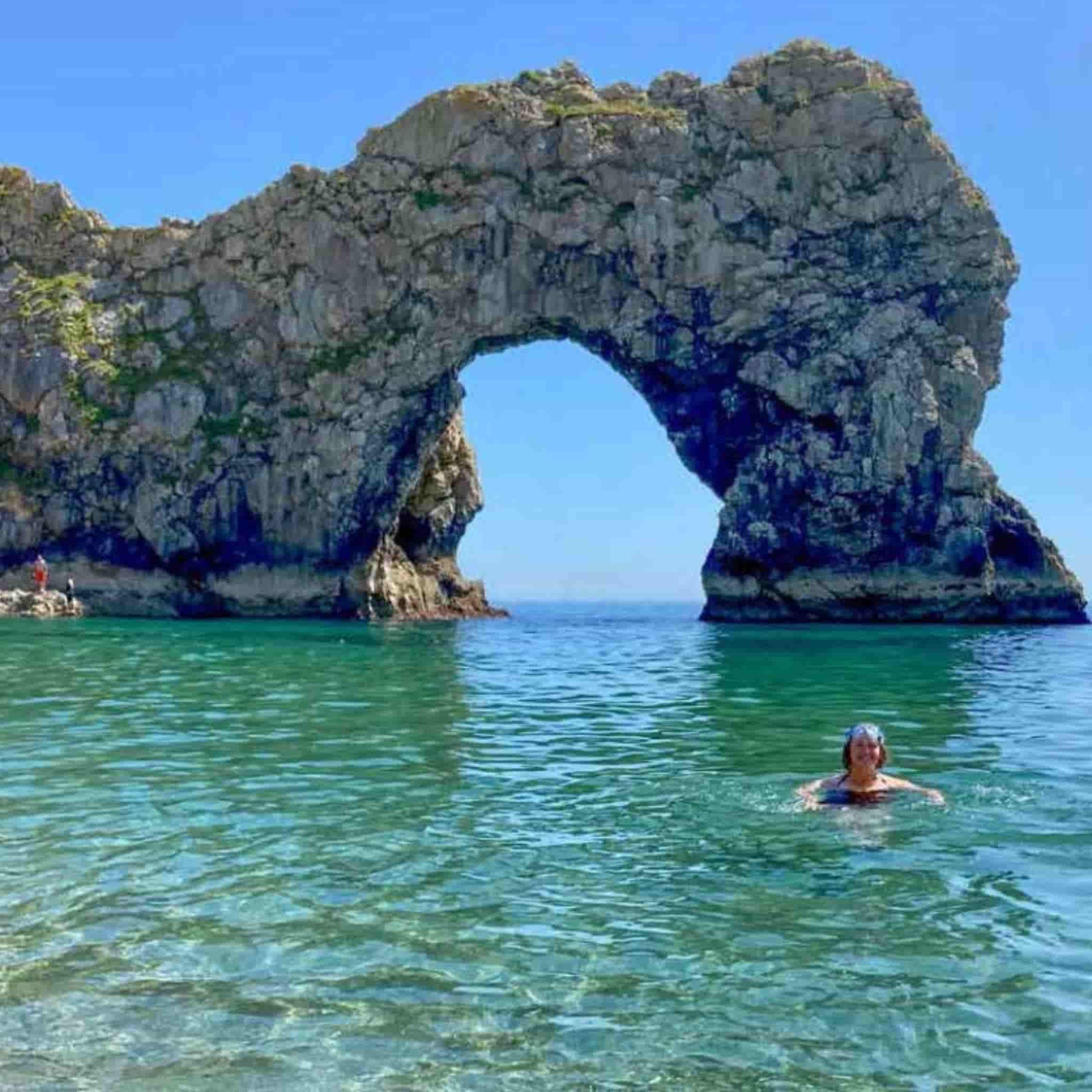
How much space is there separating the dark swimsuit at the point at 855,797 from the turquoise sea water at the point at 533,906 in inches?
7.2

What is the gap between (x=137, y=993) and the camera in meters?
7.54

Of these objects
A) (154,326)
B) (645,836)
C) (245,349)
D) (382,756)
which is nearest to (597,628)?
(245,349)

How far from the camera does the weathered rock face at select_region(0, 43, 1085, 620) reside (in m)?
73.7

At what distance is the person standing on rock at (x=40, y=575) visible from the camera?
74188 millimetres

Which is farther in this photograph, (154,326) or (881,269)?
(154,326)

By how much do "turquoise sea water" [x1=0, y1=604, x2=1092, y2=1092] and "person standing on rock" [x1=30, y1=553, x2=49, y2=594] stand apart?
5695 cm

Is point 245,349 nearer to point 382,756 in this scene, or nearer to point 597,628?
point 597,628

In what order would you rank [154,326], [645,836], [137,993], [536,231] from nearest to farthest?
[137,993] → [645,836] → [536,231] → [154,326]

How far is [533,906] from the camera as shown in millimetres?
9453

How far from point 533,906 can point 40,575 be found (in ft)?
238

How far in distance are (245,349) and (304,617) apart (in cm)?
1956

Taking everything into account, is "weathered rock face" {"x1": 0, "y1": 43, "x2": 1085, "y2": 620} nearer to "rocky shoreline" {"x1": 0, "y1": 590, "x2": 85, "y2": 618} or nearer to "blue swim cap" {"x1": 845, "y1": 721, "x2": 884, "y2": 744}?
"rocky shoreline" {"x1": 0, "y1": 590, "x2": 85, "y2": 618}

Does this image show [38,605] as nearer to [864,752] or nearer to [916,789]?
[916,789]

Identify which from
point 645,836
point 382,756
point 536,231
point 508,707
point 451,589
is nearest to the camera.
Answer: point 645,836
